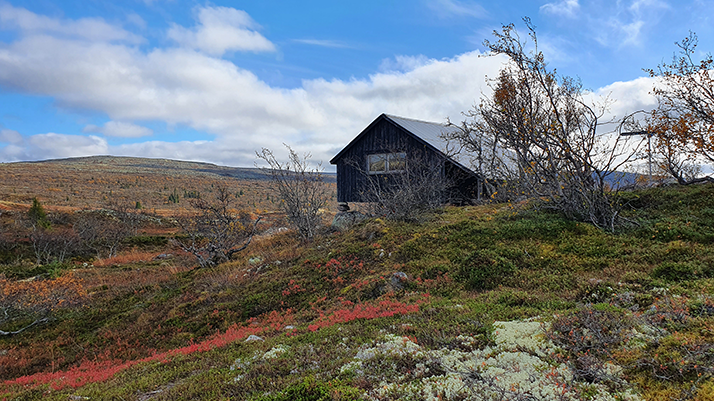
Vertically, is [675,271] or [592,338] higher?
[675,271]

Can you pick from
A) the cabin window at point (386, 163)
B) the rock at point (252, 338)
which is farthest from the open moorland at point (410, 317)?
the cabin window at point (386, 163)

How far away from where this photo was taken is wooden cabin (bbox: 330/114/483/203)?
73.3ft

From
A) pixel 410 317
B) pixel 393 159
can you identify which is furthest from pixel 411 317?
pixel 393 159

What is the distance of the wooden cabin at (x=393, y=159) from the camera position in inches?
880

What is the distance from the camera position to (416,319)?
6.96m

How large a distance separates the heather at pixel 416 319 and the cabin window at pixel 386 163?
735cm

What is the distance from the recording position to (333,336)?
679 centimetres

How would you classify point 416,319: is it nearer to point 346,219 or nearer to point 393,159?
point 346,219

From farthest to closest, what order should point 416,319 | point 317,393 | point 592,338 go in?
point 416,319
point 592,338
point 317,393

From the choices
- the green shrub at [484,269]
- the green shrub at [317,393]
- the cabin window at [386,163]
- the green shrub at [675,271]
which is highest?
the cabin window at [386,163]

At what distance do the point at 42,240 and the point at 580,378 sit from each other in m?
29.0

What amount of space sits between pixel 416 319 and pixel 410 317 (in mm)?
→ 207

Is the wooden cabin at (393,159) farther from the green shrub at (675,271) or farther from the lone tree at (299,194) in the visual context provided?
the green shrub at (675,271)

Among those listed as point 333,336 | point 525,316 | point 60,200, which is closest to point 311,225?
point 333,336
